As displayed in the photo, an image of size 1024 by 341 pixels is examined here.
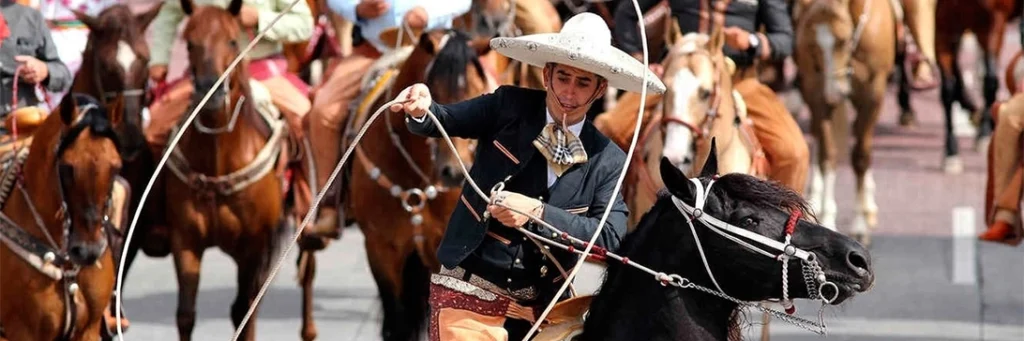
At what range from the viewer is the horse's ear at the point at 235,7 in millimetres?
12008

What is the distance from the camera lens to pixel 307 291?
43.0 feet

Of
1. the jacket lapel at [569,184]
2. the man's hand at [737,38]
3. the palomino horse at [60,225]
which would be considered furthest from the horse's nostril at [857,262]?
the man's hand at [737,38]

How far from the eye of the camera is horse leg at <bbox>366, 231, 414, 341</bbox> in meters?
11.5

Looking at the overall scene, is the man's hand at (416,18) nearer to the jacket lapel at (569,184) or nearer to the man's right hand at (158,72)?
the man's right hand at (158,72)

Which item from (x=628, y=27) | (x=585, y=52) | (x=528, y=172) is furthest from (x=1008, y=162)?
(x=585, y=52)

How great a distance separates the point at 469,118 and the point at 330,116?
16.2 feet

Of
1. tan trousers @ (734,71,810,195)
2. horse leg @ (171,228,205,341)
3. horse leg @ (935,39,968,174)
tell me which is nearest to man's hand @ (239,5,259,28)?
horse leg @ (171,228,205,341)

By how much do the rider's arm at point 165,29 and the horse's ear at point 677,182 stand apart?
251 inches

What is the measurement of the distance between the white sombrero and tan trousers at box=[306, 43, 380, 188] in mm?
4804

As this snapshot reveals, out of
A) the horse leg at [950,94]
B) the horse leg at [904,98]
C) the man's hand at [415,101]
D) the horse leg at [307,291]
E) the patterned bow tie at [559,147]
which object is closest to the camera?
the man's hand at [415,101]

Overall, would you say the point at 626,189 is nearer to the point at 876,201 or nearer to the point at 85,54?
the point at 85,54

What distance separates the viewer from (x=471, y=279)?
7.46 m

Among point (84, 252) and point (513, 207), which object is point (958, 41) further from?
point (513, 207)

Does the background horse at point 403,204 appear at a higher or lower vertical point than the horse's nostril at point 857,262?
lower
